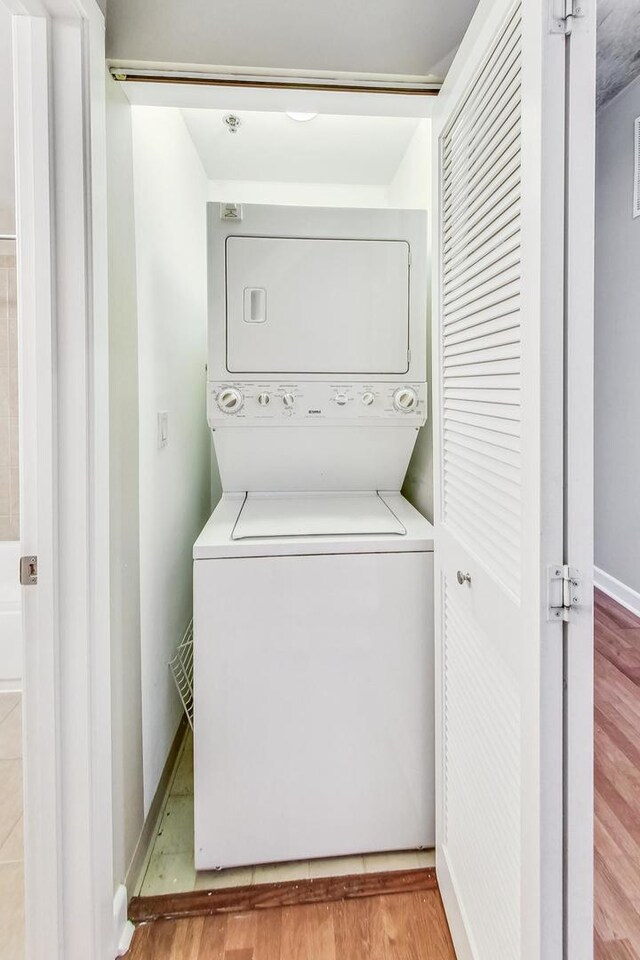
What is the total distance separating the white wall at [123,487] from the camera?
53.8 inches

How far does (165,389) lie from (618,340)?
A: 2471 millimetres

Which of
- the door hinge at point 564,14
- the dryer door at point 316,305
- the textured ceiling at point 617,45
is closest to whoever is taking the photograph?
the door hinge at point 564,14

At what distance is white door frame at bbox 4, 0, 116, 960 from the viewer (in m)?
1.15

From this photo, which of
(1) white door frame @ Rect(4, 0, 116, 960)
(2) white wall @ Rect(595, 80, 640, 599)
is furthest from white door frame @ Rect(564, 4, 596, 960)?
(2) white wall @ Rect(595, 80, 640, 599)

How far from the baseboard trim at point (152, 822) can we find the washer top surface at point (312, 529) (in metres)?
→ 0.94

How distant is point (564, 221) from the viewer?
0.80 m

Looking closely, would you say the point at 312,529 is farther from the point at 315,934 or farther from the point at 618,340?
the point at 618,340

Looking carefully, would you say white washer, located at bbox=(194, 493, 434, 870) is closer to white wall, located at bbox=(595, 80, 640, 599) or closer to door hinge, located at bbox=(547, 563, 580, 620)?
door hinge, located at bbox=(547, 563, 580, 620)

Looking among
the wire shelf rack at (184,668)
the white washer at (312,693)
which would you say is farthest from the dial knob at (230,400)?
the wire shelf rack at (184,668)

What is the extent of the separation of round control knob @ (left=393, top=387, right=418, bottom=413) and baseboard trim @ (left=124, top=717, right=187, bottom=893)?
1.63m

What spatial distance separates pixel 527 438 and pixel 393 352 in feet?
3.51

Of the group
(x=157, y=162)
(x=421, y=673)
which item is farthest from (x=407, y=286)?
(x=421, y=673)

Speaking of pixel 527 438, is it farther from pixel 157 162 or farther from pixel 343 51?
pixel 157 162

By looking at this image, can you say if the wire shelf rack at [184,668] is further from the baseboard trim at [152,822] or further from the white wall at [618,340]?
the white wall at [618,340]
